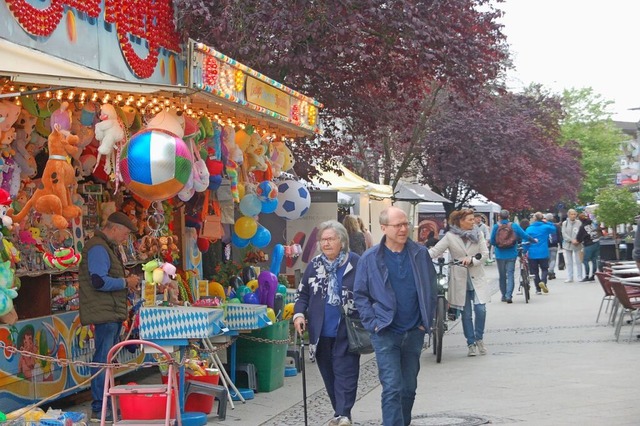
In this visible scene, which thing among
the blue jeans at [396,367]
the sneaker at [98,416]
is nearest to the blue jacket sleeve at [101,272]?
the sneaker at [98,416]

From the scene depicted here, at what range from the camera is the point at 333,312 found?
31.4ft

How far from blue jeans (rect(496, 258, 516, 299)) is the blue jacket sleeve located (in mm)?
13749

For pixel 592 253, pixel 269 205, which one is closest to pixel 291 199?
pixel 269 205

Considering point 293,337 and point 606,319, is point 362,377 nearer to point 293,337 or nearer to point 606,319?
point 293,337

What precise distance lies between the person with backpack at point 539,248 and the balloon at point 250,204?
13.3 meters

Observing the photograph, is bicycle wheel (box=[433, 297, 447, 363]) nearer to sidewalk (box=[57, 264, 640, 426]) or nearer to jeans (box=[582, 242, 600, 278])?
sidewalk (box=[57, 264, 640, 426])

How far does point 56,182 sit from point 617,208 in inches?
926

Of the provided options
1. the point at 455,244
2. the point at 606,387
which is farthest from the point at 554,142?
the point at 606,387

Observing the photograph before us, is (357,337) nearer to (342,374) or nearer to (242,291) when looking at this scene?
(342,374)

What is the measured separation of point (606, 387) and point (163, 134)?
17.1 feet

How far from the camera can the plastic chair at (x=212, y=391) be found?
10.2m

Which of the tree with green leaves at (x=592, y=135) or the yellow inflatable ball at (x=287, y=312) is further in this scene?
the tree with green leaves at (x=592, y=135)

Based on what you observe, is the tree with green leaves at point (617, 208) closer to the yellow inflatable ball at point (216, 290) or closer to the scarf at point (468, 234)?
the scarf at point (468, 234)

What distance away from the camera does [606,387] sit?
36.6ft
